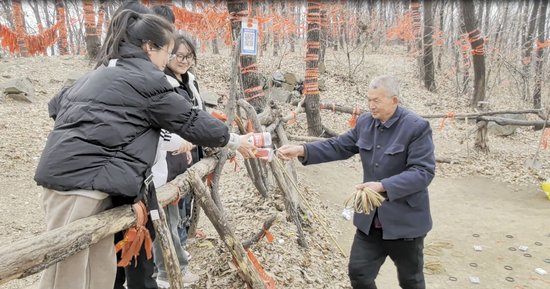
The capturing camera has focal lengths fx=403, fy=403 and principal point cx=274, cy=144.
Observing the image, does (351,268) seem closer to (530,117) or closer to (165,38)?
(165,38)

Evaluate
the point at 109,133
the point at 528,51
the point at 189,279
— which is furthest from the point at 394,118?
the point at 528,51

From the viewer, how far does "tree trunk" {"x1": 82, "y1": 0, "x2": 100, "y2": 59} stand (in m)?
12.0

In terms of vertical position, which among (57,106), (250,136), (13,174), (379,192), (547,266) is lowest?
(547,266)

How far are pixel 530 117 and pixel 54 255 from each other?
16.3 m

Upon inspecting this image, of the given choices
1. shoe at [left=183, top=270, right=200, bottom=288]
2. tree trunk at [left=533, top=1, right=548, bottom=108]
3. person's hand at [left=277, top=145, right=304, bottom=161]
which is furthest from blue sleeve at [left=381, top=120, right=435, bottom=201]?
tree trunk at [left=533, top=1, right=548, bottom=108]

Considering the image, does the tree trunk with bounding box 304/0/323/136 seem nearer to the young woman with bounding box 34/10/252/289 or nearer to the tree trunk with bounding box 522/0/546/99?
the young woman with bounding box 34/10/252/289

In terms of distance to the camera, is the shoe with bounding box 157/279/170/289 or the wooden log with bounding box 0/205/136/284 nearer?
the wooden log with bounding box 0/205/136/284

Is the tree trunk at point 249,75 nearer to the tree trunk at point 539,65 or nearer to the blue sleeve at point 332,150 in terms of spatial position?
the blue sleeve at point 332,150

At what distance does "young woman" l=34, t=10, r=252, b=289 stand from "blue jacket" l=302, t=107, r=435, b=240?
1.41 m

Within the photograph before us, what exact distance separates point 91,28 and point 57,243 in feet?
39.0

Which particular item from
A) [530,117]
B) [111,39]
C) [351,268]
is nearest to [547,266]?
[351,268]

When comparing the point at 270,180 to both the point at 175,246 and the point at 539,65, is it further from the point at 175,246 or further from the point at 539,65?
the point at 539,65

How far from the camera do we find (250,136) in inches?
123

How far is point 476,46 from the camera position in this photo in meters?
11.9
